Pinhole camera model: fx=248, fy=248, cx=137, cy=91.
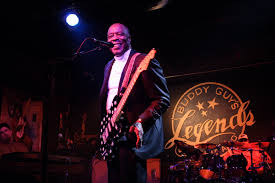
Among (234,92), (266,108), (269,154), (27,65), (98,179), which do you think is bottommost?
(98,179)

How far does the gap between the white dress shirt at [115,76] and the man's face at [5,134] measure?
4.12 m

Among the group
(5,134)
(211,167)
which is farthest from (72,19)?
(211,167)

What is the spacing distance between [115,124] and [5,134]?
448 centimetres

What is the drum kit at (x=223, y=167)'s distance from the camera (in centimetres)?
548

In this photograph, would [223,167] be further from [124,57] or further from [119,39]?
[119,39]

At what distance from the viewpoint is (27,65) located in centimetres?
604

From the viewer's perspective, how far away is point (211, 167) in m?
5.57

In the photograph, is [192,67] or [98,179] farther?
[192,67]

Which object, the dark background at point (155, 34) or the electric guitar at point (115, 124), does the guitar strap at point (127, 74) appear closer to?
the electric guitar at point (115, 124)

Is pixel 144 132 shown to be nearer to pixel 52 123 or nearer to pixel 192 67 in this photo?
pixel 192 67

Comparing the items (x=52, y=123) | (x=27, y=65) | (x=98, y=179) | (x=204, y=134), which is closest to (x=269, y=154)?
(x=204, y=134)

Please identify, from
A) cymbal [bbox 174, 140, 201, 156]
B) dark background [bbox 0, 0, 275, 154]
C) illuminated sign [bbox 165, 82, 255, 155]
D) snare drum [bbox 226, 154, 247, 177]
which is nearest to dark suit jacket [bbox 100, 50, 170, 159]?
dark background [bbox 0, 0, 275, 154]

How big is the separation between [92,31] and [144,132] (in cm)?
458

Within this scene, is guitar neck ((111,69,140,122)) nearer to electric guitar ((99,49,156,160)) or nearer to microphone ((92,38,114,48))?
electric guitar ((99,49,156,160))
